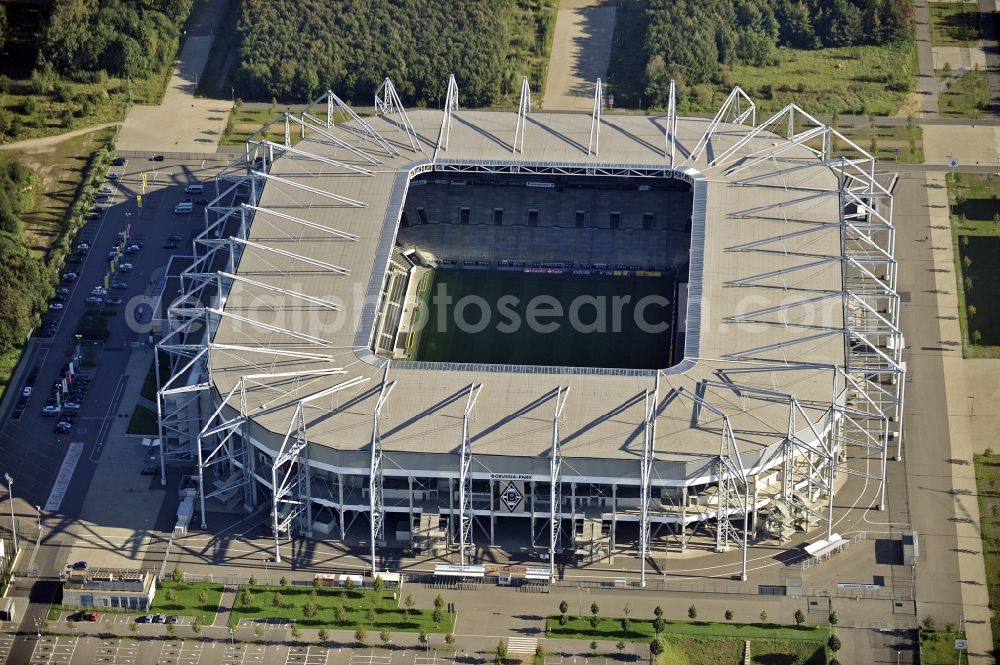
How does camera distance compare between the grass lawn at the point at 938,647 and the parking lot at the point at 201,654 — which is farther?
the parking lot at the point at 201,654

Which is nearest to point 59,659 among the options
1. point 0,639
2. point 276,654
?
point 0,639

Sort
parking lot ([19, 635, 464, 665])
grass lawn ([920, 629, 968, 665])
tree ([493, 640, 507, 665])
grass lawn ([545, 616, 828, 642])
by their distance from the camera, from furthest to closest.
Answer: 1. grass lawn ([545, 616, 828, 642])
2. parking lot ([19, 635, 464, 665])
3. grass lawn ([920, 629, 968, 665])
4. tree ([493, 640, 507, 665])

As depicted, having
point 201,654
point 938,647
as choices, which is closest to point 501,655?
point 201,654

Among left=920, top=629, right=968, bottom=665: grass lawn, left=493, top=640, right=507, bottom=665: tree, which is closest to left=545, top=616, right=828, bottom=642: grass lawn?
left=493, top=640, right=507, bottom=665: tree

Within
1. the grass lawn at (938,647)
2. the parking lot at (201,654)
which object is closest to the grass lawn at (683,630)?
the grass lawn at (938,647)

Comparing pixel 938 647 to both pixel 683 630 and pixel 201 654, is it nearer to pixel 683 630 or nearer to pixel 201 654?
pixel 683 630

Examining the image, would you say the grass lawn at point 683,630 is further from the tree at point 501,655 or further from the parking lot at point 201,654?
the parking lot at point 201,654

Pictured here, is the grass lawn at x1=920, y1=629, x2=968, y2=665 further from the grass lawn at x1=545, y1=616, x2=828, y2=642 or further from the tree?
the tree
